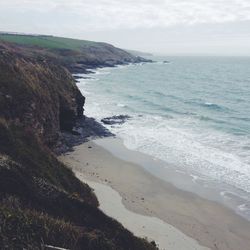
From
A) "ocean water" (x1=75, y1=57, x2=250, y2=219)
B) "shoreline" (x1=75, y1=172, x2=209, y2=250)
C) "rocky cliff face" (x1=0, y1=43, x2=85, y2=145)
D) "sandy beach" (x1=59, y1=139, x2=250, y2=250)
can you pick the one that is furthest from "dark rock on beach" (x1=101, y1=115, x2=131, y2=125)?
"shoreline" (x1=75, y1=172, x2=209, y2=250)

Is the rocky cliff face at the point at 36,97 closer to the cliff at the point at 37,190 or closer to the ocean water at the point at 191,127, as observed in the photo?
the cliff at the point at 37,190

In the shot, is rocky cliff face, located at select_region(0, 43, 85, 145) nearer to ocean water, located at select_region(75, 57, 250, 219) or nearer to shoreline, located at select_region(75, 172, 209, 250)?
shoreline, located at select_region(75, 172, 209, 250)

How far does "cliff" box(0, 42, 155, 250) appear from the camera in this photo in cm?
1411

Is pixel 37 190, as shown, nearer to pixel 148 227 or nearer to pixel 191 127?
pixel 148 227

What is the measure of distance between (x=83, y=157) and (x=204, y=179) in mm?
11542

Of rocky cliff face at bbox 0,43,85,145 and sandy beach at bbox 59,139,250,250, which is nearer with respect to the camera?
sandy beach at bbox 59,139,250,250

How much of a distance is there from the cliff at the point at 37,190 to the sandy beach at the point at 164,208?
3822 mm

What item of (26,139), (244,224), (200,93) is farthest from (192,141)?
(200,93)

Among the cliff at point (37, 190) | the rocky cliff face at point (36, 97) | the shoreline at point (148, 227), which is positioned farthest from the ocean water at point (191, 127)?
the cliff at point (37, 190)

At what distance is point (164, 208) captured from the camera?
95.0 ft

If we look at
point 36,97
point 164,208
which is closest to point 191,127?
point 36,97

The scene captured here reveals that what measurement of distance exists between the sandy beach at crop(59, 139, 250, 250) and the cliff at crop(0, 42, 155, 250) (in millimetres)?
3822

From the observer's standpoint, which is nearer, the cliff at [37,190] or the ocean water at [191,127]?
the cliff at [37,190]

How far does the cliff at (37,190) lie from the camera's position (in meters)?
14.1
